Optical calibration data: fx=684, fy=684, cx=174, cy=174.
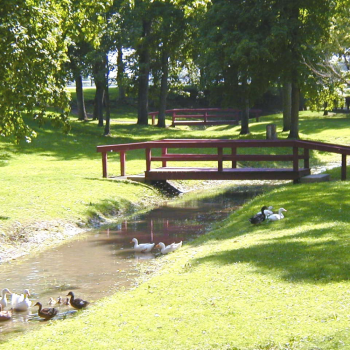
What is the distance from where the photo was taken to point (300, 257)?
494 inches

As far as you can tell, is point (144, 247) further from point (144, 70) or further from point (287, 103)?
point (144, 70)

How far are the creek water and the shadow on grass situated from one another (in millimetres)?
2400

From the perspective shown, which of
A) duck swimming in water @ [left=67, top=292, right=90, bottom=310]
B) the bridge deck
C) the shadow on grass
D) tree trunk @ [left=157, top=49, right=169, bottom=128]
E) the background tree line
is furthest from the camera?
Answer: tree trunk @ [left=157, top=49, right=169, bottom=128]

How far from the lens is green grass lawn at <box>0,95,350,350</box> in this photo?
901 cm

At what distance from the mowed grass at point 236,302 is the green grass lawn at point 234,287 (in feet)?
0.05

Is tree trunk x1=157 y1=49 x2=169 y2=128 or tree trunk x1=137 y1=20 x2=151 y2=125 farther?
tree trunk x1=157 y1=49 x2=169 y2=128

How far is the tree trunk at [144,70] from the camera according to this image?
48.2 meters

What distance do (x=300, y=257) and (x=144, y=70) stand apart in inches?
1567

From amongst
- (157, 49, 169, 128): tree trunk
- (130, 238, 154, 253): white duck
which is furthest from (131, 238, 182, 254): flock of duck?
(157, 49, 169, 128): tree trunk

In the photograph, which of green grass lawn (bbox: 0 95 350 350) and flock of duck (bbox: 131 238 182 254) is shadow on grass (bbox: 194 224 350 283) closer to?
green grass lawn (bbox: 0 95 350 350)

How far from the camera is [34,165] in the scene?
3275 centimetres

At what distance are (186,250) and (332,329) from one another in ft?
25.7

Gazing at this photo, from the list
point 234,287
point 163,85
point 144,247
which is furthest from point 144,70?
point 234,287

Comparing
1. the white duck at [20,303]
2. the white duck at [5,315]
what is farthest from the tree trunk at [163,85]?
the white duck at [5,315]
